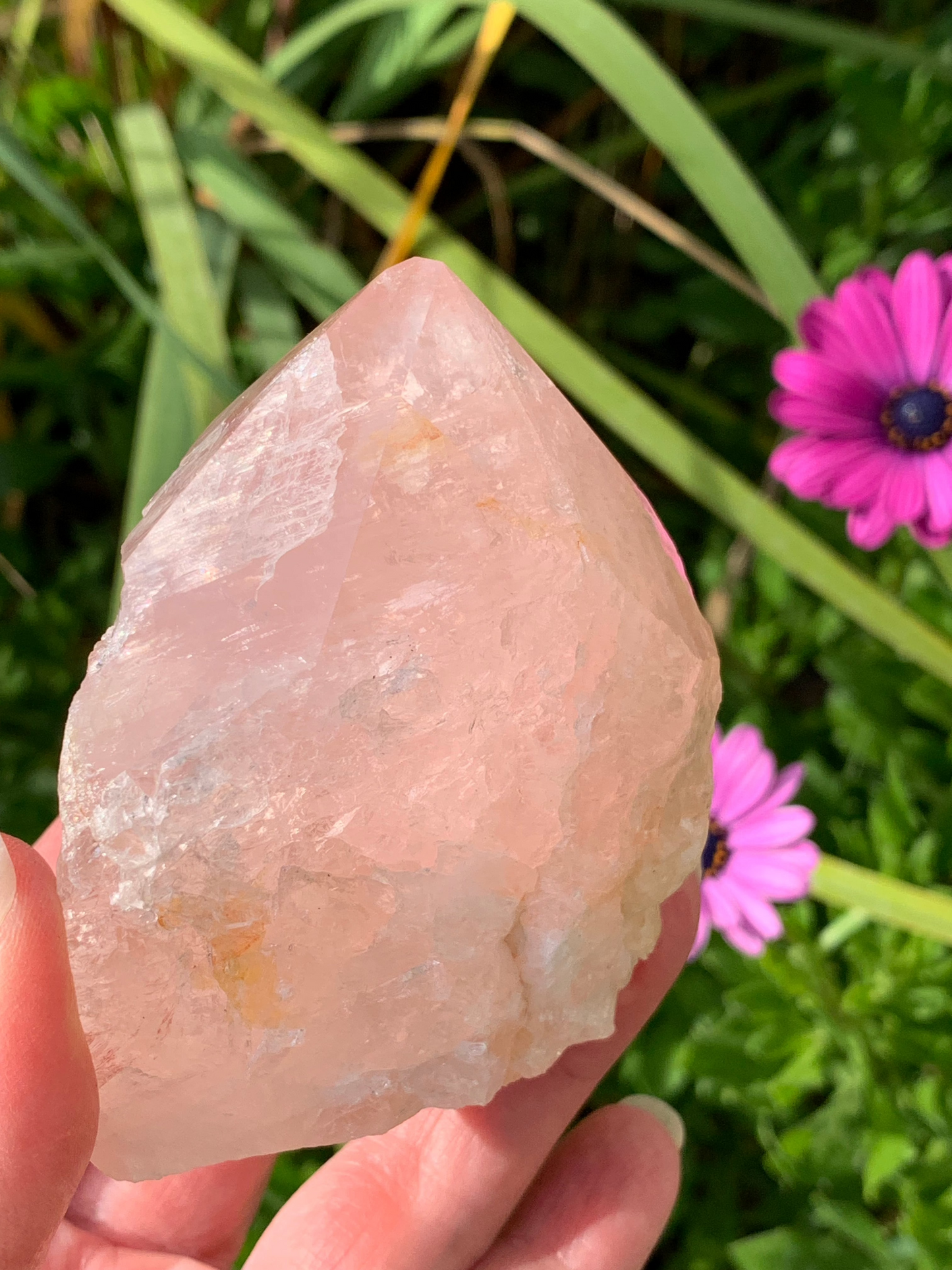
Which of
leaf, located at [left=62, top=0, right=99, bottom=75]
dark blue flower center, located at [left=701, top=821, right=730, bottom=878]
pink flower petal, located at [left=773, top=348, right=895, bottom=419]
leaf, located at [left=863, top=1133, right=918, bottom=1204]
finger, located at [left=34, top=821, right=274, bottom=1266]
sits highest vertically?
leaf, located at [left=62, top=0, right=99, bottom=75]

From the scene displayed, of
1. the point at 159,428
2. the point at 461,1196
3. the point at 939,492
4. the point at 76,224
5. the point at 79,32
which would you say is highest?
the point at 79,32

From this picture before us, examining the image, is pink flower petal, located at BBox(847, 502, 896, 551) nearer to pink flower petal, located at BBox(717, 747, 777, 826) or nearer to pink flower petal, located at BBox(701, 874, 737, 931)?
pink flower petal, located at BBox(717, 747, 777, 826)

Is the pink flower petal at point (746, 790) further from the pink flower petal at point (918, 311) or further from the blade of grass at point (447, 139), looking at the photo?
the blade of grass at point (447, 139)

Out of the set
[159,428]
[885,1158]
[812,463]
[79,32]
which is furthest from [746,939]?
[79,32]

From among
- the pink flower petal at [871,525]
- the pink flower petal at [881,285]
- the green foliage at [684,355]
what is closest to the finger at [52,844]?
the green foliage at [684,355]

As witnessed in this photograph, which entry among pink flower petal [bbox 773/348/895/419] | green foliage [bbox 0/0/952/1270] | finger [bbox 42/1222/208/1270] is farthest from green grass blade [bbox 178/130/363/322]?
finger [bbox 42/1222/208/1270]

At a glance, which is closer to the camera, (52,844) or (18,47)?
(52,844)

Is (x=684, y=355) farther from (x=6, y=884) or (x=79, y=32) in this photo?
(x=6, y=884)
